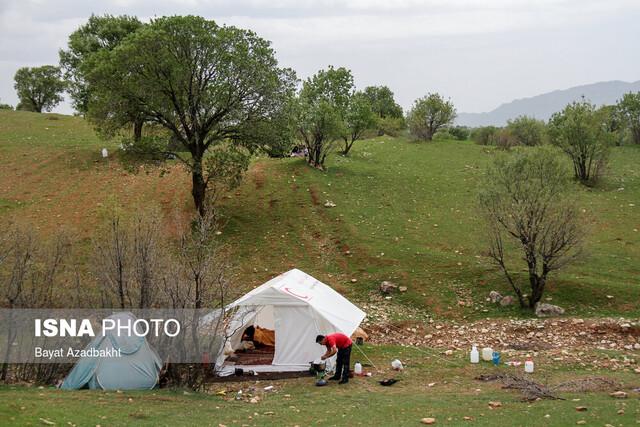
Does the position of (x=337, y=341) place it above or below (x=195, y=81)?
below

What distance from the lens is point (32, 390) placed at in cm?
1296

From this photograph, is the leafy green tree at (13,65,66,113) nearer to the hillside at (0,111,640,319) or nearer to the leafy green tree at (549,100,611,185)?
the hillside at (0,111,640,319)

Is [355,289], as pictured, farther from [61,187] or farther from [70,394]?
[61,187]

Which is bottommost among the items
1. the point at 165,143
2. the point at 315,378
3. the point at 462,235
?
the point at 315,378

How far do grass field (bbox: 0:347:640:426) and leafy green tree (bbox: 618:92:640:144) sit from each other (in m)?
51.8

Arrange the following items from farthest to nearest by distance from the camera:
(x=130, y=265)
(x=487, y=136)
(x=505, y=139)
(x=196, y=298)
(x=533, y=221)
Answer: (x=487, y=136)
(x=505, y=139)
(x=533, y=221)
(x=130, y=265)
(x=196, y=298)

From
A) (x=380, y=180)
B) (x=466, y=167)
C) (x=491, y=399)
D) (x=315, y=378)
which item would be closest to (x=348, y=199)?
(x=380, y=180)

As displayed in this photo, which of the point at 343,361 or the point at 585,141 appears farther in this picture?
the point at 585,141

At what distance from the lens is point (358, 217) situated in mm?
31047

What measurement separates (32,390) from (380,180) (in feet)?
93.3

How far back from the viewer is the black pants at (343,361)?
15.0 metres

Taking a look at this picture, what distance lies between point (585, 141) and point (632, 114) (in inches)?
969

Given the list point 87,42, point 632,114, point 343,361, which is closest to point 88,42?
point 87,42

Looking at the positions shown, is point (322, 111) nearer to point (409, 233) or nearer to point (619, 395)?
point (409, 233)
